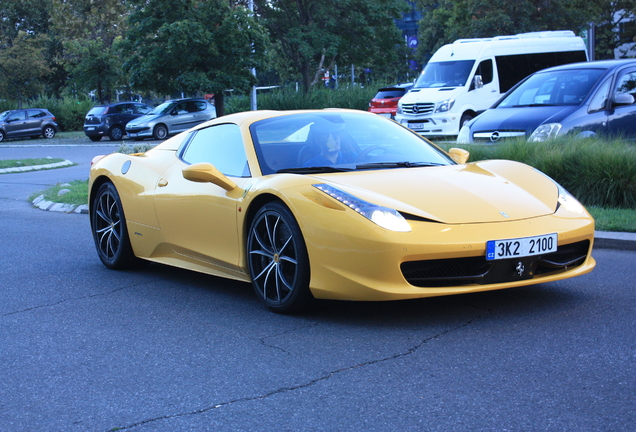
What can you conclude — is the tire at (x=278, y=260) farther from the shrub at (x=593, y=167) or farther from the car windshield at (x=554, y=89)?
the car windshield at (x=554, y=89)

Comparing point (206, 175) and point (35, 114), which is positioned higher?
point (206, 175)

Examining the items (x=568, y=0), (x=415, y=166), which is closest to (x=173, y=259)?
(x=415, y=166)

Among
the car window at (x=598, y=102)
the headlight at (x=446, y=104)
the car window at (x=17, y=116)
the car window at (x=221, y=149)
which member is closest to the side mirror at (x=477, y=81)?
the headlight at (x=446, y=104)

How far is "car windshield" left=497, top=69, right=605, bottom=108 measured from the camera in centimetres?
1070

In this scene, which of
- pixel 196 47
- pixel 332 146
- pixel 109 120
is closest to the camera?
pixel 332 146

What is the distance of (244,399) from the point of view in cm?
340

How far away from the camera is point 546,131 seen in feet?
34.0

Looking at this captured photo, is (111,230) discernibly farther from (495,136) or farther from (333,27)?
(333,27)

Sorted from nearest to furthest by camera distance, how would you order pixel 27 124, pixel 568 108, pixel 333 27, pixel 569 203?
pixel 569 203 < pixel 568 108 < pixel 333 27 < pixel 27 124

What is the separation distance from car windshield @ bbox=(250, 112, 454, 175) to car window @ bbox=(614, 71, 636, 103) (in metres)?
5.59

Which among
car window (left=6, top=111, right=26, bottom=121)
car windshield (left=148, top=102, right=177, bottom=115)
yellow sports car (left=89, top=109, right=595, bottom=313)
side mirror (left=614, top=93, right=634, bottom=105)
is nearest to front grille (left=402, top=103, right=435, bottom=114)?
side mirror (left=614, top=93, right=634, bottom=105)

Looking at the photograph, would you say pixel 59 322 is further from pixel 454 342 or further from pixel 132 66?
pixel 132 66

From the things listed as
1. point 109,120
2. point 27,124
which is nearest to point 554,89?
point 109,120

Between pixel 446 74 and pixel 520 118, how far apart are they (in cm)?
1043
